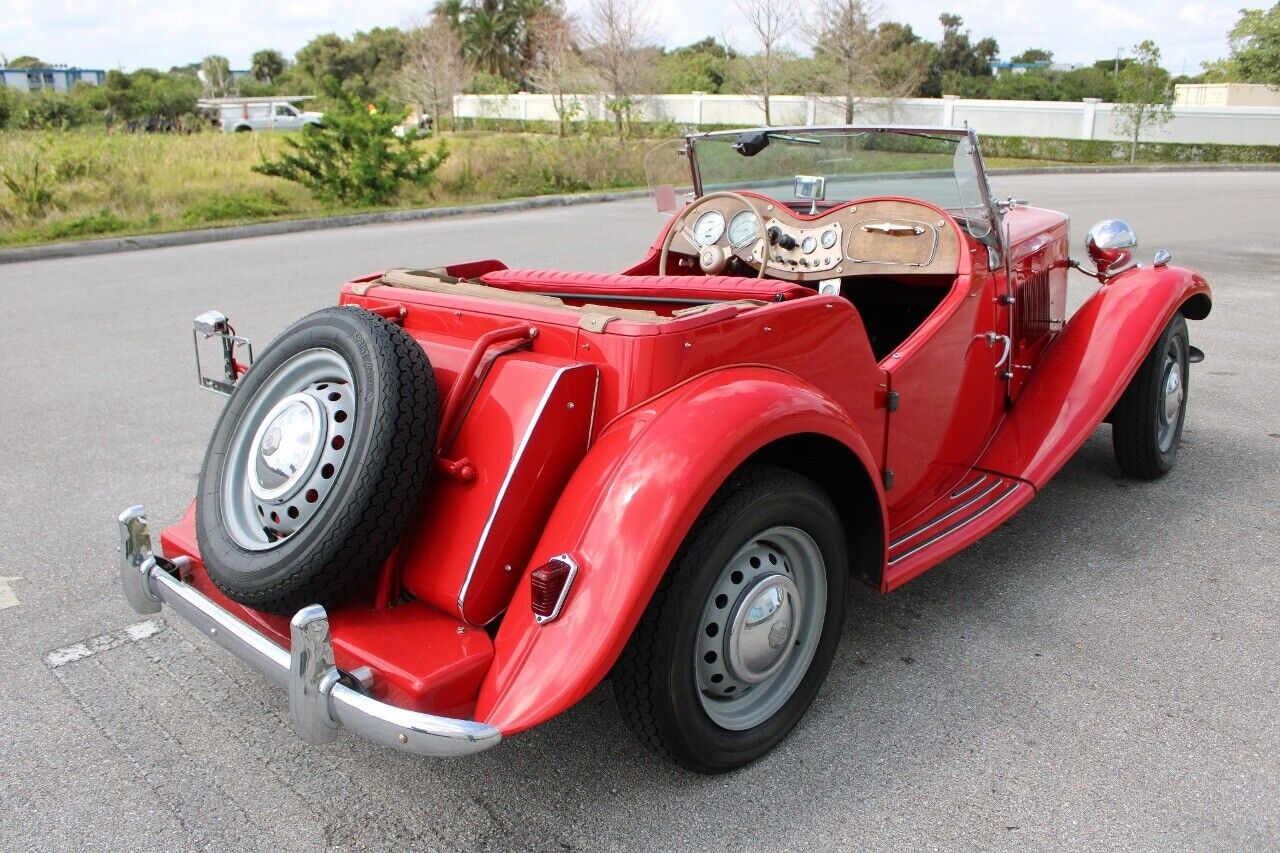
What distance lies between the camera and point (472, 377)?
2514 mm

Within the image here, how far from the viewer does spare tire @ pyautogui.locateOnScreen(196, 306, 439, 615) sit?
7.36 feet

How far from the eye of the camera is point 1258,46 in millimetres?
28906

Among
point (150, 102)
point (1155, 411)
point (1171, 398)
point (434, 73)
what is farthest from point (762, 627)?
point (150, 102)

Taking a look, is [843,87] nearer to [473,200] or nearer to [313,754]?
[473,200]

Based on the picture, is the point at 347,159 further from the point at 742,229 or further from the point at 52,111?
the point at 52,111

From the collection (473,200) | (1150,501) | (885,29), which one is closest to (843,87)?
(885,29)

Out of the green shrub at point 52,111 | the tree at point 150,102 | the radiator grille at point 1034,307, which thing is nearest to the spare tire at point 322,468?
the radiator grille at point 1034,307

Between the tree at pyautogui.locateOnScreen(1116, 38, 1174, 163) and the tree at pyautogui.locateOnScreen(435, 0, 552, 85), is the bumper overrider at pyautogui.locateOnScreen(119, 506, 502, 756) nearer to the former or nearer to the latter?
the tree at pyautogui.locateOnScreen(1116, 38, 1174, 163)

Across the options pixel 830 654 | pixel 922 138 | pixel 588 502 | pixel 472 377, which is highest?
pixel 922 138

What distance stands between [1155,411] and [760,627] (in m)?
2.55

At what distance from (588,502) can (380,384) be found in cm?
54

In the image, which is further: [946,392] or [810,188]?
[810,188]

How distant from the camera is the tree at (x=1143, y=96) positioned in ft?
94.4

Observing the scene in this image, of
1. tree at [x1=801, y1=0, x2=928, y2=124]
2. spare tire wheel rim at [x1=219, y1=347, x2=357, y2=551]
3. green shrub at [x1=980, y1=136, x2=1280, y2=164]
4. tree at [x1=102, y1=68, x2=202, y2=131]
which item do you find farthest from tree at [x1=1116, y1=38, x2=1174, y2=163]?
spare tire wheel rim at [x1=219, y1=347, x2=357, y2=551]
